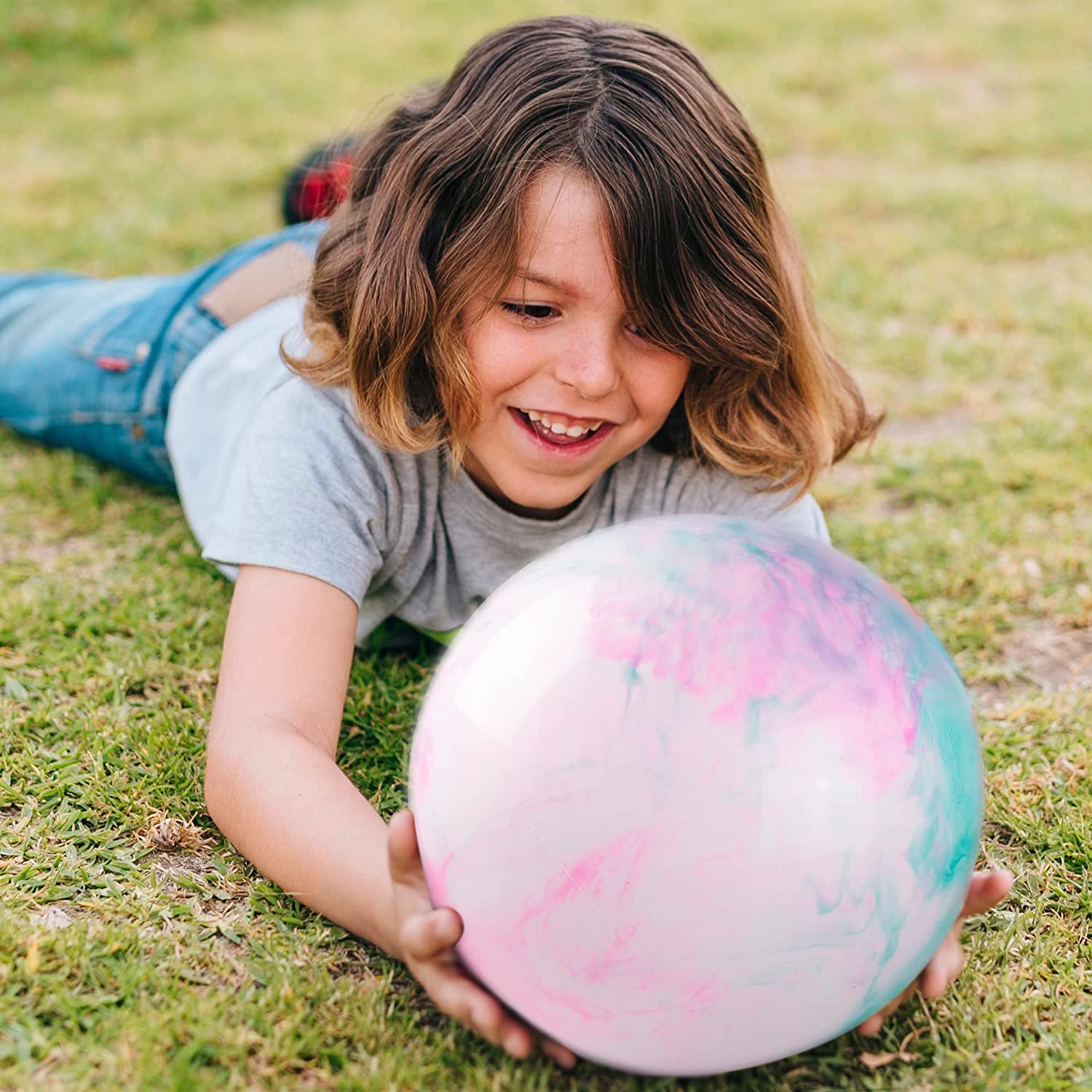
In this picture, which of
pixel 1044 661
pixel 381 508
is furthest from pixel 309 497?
pixel 1044 661

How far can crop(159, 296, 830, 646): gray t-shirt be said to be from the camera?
7.45 feet

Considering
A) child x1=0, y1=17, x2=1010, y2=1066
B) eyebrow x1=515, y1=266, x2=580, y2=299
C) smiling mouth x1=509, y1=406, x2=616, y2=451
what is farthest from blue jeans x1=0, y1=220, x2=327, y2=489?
eyebrow x1=515, y1=266, x2=580, y2=299

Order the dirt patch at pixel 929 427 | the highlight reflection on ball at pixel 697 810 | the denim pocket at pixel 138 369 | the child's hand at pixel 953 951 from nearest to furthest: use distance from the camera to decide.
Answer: the highlight reflection on ball at pixel 697 810, the child's hand at pixel 953 951, the denim pocket at pixel 138 369, the dirt patch at pixel 929 427

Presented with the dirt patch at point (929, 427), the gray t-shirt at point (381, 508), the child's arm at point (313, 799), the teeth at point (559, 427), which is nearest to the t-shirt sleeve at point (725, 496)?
the gray t-shirt at point (381, 508)

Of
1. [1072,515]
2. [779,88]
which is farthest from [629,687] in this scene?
[779,88]

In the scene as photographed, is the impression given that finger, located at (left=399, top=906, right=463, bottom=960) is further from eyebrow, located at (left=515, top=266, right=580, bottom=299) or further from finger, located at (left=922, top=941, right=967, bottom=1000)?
eyebrow, located at (left=515, top=266, right=580, bottom=299)

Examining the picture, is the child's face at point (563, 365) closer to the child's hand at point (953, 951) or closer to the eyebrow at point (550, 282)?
the eyebrow at point (550, 282)

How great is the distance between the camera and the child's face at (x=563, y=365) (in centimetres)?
210

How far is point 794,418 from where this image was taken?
2.56 m

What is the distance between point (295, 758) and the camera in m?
1.98

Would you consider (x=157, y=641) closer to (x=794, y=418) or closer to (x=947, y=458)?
(x=794, y=418)

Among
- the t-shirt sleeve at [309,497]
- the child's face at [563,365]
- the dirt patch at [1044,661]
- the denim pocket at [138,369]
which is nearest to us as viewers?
the child's face at [563,365]

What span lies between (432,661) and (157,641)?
0.58 metres

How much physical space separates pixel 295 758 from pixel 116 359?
1790 millimetres
